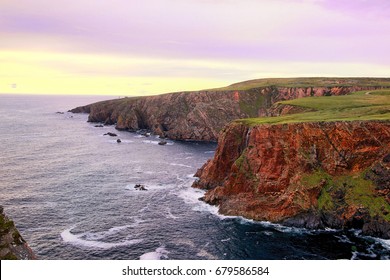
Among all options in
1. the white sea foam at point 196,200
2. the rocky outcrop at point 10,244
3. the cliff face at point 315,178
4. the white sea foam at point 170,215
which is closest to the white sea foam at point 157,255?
the white sea foam at point 170,215

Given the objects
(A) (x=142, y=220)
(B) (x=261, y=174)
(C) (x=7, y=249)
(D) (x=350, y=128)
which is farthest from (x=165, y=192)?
(C) (x=7, y=249)

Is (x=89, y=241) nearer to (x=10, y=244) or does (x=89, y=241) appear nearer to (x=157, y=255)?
(x=157, y=255)

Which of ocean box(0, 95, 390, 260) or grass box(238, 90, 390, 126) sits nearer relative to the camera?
ocean box(0, 95, 390, 260)

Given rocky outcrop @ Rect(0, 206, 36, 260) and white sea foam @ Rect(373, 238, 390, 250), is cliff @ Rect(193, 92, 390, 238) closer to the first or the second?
white sea foam @ Rect(373, 238, 390, 250)

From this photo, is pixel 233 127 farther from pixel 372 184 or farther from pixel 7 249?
pixel 7 249

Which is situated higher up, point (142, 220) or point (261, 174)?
point (261, 174)

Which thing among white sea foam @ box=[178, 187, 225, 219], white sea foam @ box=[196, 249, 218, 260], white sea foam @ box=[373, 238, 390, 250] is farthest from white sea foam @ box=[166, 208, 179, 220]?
white sea foam @ box=[373, 238, 390, 250]

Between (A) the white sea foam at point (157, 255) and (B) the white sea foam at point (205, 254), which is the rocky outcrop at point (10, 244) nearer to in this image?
(A) the white sea foam at point (157, 255)
